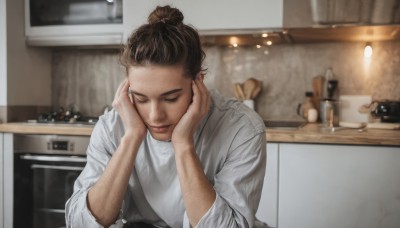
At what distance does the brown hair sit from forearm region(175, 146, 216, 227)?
219 millimetres

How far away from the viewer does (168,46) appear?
43.6 inches

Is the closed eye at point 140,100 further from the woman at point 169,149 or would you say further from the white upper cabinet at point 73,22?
the white upper cabinet at point 73,22

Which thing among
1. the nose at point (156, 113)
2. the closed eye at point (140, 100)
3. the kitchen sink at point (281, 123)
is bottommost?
the kitchen sink at point (281, 123)

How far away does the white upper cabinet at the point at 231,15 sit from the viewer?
231 centimetres

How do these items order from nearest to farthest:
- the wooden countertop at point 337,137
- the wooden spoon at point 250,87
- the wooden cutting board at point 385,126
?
the wooden countertop at point 337,137 < the wooden cutting board at point 385,126 < the wooden spoon at point 250,87

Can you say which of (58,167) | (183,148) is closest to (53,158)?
(58,167)

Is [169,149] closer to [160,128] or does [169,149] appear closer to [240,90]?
[160,128]

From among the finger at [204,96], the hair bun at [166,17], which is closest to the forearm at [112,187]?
the finger at [204,96]

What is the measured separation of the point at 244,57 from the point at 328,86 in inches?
21.6

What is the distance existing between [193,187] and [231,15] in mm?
1467

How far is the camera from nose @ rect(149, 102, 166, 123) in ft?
3.66

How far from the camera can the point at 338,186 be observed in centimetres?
197

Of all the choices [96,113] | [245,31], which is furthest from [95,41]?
[245,31]

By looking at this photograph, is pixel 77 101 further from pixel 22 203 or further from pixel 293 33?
pixel 293 33
